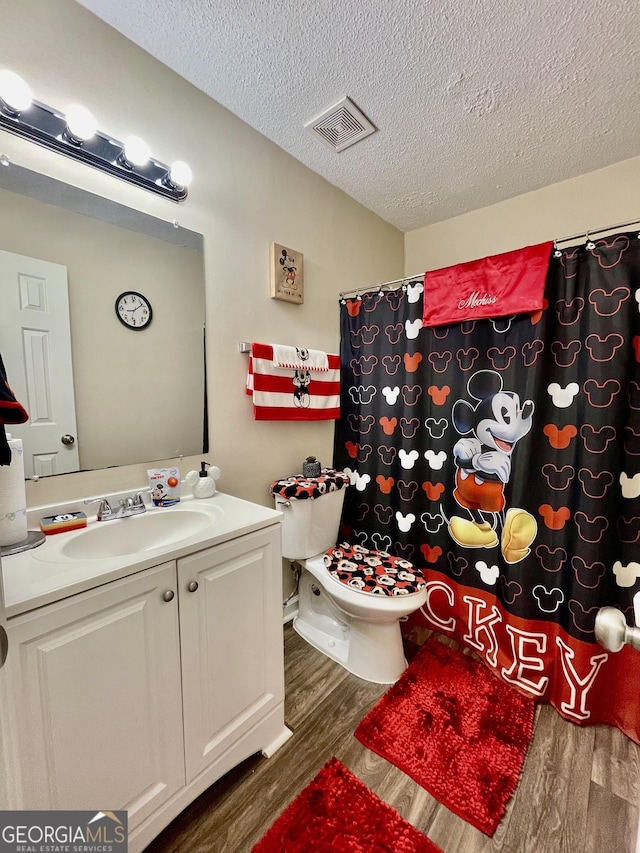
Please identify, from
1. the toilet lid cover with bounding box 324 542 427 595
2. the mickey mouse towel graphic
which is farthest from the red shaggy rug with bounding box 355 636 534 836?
the mickey mouse towel graphic

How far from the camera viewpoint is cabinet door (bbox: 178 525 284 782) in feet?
3.16

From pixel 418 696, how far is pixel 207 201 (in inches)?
88.5

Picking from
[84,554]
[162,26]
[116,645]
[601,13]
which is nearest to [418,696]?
[116,645]

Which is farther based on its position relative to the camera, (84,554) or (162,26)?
(162,26)

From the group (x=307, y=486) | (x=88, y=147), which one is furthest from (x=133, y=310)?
(x=307, y=486)

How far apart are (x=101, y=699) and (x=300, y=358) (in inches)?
55.3

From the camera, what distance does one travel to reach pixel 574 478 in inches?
53.4

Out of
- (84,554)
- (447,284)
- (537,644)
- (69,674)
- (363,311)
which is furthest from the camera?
(363,311)

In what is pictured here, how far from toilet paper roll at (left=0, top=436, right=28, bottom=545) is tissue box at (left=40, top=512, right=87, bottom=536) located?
0.06m

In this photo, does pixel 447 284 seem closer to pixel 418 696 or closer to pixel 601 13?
pixel 601 13

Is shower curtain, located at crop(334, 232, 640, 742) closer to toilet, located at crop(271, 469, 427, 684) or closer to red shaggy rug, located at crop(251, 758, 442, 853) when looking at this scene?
toilet, located at crop(271, 469, 427, 684)

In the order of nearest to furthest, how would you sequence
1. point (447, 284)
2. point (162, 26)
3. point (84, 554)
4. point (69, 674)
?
point (69, 674), point (84, 554), point (162, 26), point (447, 284)

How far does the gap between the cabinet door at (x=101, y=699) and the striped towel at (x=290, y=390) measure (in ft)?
2.92

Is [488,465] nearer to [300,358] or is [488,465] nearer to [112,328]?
[300,358]
